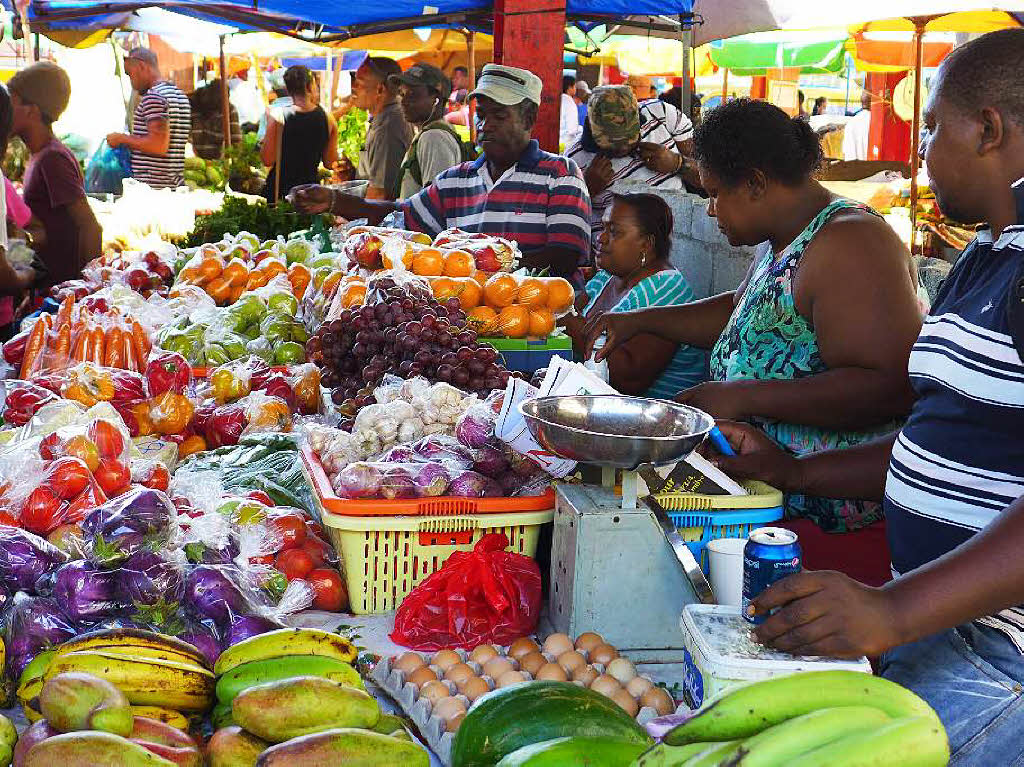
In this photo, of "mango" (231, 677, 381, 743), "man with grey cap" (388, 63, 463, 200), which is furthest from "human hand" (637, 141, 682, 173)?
"mango" (231, 677, 381, 743)

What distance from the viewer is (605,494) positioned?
2281mm

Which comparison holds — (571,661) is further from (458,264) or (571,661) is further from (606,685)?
(458,264)

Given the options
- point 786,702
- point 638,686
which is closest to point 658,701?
point 638,686

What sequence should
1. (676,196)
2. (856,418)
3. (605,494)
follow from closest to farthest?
(605,494) → (856,418) → (676,196)

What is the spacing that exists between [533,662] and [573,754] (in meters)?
0.67

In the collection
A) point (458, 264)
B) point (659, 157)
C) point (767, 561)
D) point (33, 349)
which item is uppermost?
point (659, 157)

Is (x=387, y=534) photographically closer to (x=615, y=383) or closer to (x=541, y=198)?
(x=615, y=383)

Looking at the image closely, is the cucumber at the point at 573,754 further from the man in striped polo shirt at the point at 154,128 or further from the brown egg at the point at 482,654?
the man in striped polo shirt at the point at 154,128

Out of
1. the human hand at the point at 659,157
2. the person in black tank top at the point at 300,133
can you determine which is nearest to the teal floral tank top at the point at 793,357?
the human hand at the point at 659,157

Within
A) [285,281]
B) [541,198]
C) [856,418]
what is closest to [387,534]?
[856,418]

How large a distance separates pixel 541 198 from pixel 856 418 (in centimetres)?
308

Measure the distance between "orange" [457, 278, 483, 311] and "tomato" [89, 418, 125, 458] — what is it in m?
1.59

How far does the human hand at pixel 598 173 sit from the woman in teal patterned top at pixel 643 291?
232cm

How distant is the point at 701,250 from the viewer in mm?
6316
